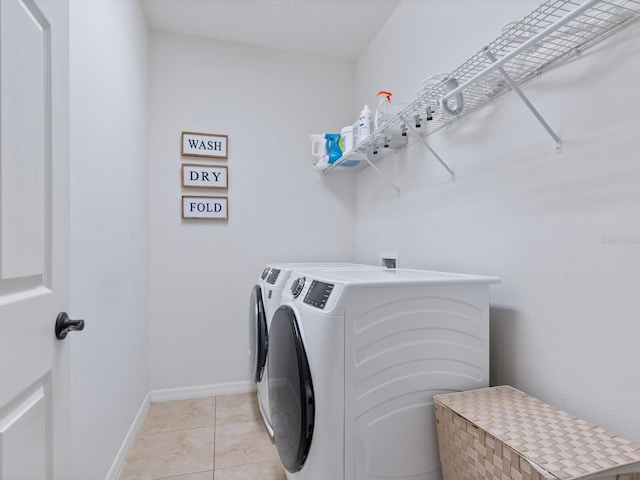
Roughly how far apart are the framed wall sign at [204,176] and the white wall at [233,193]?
49mm

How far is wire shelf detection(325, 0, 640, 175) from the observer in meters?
0.93

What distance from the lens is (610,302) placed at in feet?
3.24

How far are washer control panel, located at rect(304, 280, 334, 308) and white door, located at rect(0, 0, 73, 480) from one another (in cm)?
73

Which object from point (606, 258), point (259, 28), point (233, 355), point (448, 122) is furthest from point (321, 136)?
point (606, 258)

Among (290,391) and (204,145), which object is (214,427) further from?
(204,145)

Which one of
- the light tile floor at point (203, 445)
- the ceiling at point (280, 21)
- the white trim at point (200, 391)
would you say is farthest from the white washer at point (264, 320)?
the ceiling at point (280, 21)

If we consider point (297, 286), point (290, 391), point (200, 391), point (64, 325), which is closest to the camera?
point (64, 325)

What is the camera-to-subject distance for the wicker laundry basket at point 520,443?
786 mm

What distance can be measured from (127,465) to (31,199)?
5.35 ft

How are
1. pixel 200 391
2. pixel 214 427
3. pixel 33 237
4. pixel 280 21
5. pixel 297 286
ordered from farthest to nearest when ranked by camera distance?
pixel 200 391 < pixel 280 21 < pixel 214 427 < pixel 297 286 < pixel 33 237

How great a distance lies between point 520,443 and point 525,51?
1.19m

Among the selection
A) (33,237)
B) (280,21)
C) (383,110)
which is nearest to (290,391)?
(33,237)

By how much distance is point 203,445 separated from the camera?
1953 millimetres

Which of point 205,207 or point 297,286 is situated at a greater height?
point 205,207
